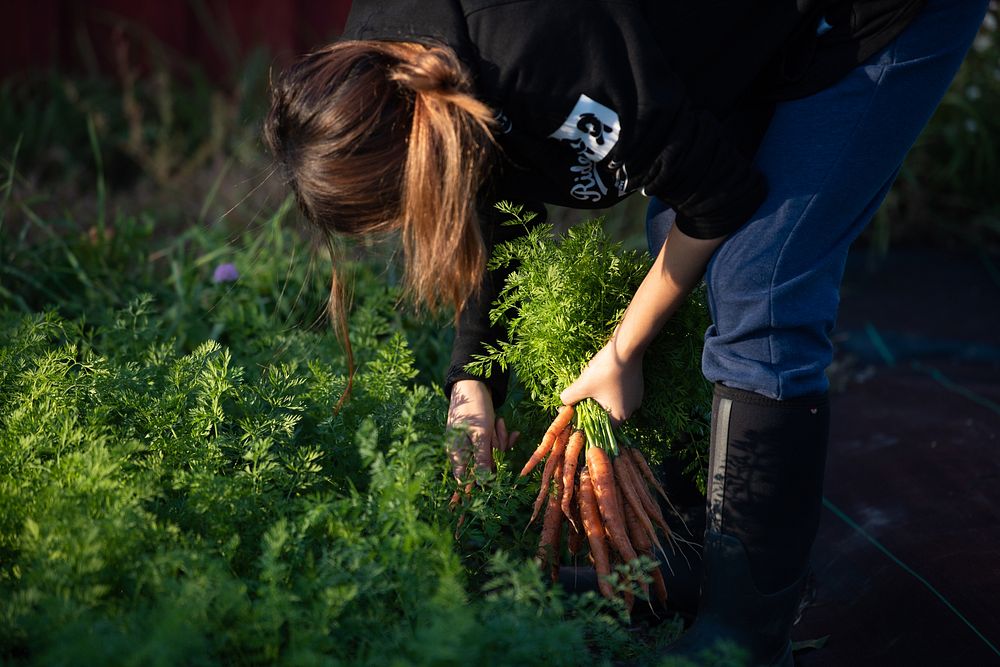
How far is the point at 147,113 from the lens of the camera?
4984 mm

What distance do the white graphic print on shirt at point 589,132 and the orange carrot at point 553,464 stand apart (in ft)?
1.85

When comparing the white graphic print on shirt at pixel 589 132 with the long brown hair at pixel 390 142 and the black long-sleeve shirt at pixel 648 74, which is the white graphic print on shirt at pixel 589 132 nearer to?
the black long-sleeve shirt at pixel 648 74

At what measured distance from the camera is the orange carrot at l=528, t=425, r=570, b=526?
177 centimetres

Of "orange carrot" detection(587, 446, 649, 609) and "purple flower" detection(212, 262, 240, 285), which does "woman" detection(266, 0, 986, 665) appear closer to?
"orange carrot" detection(587, 446, 649, 609)

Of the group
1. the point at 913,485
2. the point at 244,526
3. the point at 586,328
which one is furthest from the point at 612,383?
the point at 913,485

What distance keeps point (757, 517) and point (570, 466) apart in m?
0.37

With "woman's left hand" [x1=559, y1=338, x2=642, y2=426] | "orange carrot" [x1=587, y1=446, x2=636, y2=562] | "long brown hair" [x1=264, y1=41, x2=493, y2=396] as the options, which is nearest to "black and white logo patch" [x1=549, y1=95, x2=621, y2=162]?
"long brown hair" [x1=264, y1=41, x2=493, y2=396]

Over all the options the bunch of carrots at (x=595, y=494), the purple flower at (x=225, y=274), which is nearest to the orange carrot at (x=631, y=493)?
the bunch of carrots at (x=595, y=494)

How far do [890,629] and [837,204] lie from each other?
34.1 inches

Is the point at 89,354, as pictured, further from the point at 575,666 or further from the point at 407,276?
the point at 575,666

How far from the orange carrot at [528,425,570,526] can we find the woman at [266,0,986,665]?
Answer: 179mm

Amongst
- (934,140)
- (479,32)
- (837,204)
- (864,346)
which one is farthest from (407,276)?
(934,140)

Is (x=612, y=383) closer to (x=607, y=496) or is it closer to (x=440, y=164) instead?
(x=607, y=496)

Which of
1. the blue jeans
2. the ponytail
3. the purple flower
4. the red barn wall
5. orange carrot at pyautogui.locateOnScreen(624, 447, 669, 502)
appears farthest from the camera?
the red barn wall
